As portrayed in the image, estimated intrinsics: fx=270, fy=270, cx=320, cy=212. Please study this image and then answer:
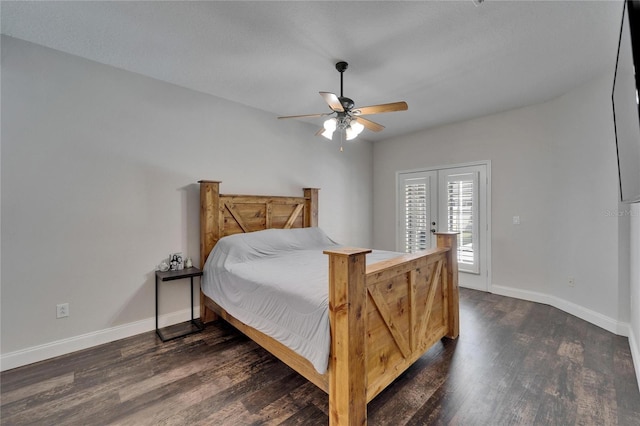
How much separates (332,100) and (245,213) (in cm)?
198

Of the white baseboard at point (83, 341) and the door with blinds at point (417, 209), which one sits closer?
the white baseboard at point (83, 341)

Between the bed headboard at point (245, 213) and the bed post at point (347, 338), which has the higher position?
the bed headboard at point (245, 213)

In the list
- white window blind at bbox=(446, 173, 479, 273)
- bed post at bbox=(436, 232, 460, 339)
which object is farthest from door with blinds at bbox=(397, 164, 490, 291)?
bed post at bbox=(436, 232, 460, 339)

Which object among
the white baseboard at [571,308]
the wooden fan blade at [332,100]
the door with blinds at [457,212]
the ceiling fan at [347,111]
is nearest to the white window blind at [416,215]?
the door with blinds at [457,212]

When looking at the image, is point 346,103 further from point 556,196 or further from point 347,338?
point 556,196

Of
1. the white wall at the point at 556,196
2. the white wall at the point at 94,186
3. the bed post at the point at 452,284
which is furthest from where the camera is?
the white wall at the point at 556,196

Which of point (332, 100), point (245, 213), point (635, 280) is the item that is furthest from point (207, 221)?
point (635, 280)

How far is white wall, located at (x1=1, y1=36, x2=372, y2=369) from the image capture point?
7.61ft

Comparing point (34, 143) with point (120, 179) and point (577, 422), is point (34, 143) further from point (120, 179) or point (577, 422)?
point (577, 422)

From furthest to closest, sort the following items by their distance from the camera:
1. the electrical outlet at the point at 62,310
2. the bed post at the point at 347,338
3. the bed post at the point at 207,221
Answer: the bed post at the point at 207,221 → the electrical outlet at the point at 62,310 → the bed post at the point at 347,338

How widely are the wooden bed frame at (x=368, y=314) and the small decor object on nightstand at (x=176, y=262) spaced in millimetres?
235

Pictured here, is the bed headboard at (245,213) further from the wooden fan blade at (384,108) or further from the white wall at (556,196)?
the white wall at (556,196)

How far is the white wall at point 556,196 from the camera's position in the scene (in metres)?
2.95

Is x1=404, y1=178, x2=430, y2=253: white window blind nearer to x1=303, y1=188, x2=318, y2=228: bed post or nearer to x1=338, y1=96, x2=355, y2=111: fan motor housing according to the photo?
x1=303, y1=188, x2=318, y2=228: bed post
